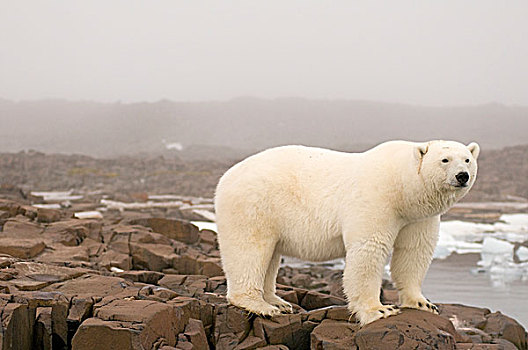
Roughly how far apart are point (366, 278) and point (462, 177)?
4.69 feet

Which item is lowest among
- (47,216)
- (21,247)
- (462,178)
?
(47,216)

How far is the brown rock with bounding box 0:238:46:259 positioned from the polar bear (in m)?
4.50

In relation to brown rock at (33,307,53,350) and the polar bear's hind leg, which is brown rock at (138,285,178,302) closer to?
brown rock at (33,307,53,350)

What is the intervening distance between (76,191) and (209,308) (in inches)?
1715

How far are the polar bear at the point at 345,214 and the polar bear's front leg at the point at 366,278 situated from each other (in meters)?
0.01

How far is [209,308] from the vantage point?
270 inches

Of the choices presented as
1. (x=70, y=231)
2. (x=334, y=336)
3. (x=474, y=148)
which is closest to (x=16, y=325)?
(x=334, y=336)

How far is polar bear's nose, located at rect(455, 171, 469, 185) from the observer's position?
585cm

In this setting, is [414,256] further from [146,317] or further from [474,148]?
[146,317]

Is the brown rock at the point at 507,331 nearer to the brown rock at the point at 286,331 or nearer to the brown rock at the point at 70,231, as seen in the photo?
the brown rock at the point at 286,331

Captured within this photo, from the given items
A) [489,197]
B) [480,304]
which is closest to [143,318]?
[480,304]

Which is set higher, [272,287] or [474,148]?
[474,148]

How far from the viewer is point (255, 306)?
691 cm

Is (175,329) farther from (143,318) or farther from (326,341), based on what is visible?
(326,341)
